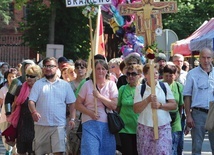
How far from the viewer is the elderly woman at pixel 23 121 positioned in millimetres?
12430

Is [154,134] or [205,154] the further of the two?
[205,154]

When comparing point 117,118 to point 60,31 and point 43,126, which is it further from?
point 60,31

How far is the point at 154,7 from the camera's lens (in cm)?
1089

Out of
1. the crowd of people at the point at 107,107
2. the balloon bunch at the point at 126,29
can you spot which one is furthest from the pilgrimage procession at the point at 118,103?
the balloon bunch at the point at 126,29

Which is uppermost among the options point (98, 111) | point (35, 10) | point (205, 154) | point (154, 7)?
point (35, 10)

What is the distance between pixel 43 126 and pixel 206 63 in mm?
2614

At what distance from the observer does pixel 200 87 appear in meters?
11.6

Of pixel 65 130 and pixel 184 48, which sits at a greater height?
pixel 184 48

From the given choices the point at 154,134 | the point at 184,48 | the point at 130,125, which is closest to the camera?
the point at 154,134

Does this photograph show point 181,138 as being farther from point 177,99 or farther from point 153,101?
point 153,101

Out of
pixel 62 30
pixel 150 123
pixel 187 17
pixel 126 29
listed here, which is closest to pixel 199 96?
pixel 150 123

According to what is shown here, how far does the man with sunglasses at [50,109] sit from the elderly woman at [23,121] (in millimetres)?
1101

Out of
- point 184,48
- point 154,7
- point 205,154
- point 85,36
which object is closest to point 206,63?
point 154,7

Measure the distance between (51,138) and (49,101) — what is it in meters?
0.55
